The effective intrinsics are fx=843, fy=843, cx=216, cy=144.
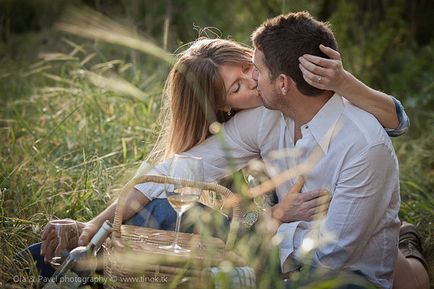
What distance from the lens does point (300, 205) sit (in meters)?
3.46

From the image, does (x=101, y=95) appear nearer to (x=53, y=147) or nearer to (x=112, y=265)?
(x=53, y=147)

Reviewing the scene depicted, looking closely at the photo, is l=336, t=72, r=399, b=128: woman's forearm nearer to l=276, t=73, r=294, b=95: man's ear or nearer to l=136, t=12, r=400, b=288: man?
l=136, t=12, r=400, b=288: man

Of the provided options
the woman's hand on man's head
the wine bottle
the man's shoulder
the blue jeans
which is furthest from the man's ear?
the wine bottle

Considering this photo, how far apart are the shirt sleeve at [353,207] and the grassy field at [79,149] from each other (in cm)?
99

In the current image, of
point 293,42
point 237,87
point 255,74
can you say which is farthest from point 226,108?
point 293,42

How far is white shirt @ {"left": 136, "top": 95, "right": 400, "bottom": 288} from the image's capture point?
3277 millimetres

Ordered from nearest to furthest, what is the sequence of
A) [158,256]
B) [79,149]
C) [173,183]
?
[158,256] < [173,183] < [79,149]

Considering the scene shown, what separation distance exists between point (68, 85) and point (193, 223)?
321 centimetres

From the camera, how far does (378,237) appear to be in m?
3.43

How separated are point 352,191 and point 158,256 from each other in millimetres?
859

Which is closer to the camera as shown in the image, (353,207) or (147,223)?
(353,207)

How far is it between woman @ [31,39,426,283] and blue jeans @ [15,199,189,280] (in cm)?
1

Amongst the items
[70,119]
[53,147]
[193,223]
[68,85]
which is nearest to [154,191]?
[193,223]

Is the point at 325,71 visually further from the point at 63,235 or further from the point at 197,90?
the point at 63,235
